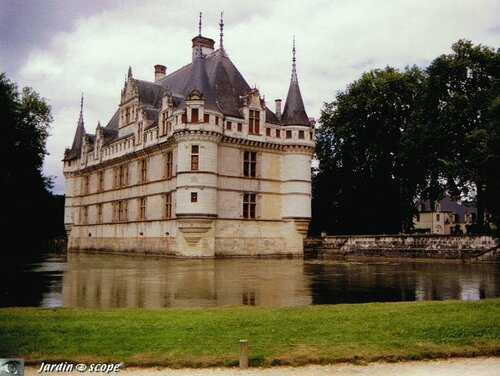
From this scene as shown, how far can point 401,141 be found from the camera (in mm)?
37406

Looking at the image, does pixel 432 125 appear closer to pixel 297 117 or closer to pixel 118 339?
pixel 297 117

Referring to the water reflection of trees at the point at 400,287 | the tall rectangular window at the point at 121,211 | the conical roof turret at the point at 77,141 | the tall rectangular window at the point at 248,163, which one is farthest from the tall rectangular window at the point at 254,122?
the conical roof turret at the point at 77,141

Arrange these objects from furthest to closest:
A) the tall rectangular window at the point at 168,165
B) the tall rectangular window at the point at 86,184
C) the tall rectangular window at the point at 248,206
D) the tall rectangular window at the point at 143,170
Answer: the tall rectangular window at the point at 86,184 < the tall rectangular window at the point at 143,170 < the tall rectangular window at the point at 168,165 < the tall rectangular window at the point at 248,206

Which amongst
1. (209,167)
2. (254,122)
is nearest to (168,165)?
(209,167)

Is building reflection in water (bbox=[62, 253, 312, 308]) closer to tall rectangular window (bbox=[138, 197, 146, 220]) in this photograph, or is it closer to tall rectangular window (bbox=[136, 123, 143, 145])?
tall rectangular window (bbox=[138, 197, 146, 220])

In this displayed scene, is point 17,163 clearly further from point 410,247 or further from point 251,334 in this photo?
point 251,334

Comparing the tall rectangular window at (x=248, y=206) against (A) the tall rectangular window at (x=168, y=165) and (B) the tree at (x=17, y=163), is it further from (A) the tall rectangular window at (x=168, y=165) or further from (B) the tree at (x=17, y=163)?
(B) the tree at (x=17, y=163)

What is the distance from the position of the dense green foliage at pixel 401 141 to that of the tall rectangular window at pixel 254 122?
9.23 metres

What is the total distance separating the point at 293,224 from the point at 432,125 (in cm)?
1162

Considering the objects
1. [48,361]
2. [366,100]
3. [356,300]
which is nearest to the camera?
[48,361]

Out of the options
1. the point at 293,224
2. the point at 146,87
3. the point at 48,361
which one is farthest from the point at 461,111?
the point at 48,361

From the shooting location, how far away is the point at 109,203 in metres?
45.7

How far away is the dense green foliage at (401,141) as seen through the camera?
110ft

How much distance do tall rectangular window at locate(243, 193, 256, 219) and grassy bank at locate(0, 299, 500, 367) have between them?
26.7m
